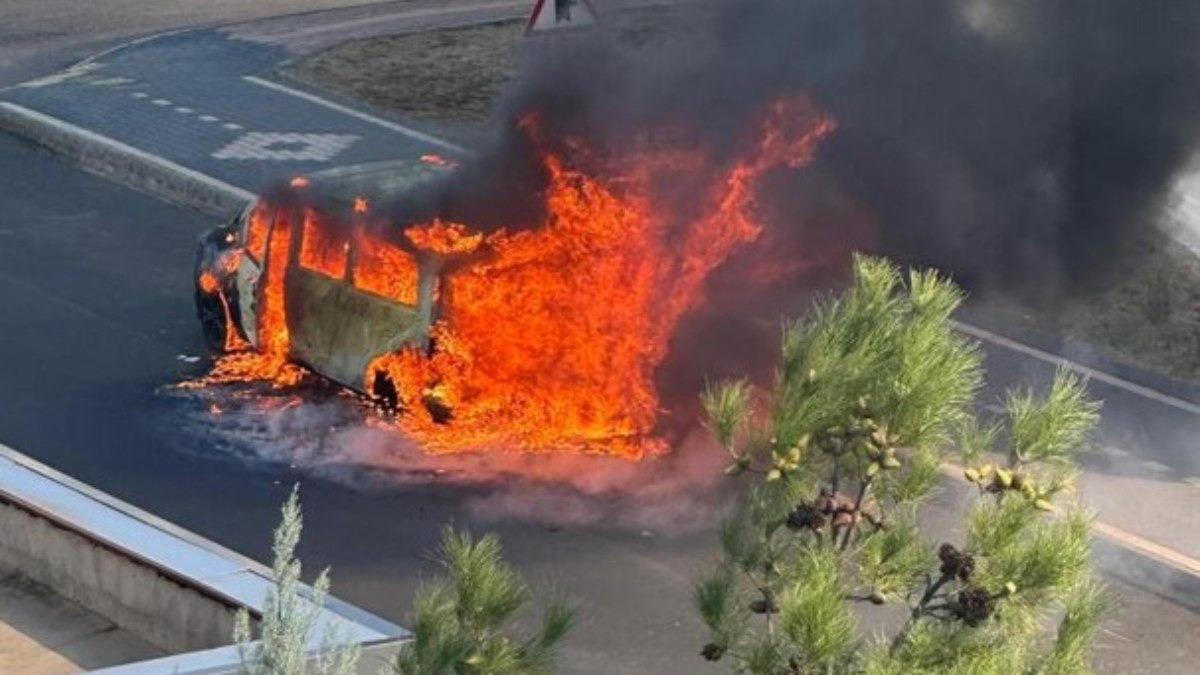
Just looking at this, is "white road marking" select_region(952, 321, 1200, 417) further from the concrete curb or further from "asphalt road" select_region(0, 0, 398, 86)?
"asphalt road" select_region(0, 0, 398, 86)

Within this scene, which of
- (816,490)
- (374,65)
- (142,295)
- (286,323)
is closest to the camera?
(816,490)

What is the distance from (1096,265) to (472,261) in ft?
14.1

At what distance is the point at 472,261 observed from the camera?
1278 centimetres

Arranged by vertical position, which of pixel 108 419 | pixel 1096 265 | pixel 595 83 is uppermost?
pixel 595 83

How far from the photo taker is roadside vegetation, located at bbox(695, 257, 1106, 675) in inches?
201

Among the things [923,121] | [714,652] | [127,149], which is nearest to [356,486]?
[923,121]

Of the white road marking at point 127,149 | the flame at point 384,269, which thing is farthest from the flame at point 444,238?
the white road marking at point 127,149

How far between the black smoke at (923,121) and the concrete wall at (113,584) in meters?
3.59

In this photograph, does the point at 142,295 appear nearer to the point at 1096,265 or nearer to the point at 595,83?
the point at 595,83

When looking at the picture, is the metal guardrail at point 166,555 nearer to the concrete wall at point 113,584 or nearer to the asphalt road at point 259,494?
the concrete wall at point 113,584

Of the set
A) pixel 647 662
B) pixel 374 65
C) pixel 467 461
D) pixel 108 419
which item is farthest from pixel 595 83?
pixel 374 65

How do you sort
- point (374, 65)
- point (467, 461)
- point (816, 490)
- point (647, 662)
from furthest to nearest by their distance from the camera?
point (374, 65)
point (467, 461)
point (647, 662)
point (816, 490)

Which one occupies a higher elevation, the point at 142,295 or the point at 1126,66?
the point at 1126,66

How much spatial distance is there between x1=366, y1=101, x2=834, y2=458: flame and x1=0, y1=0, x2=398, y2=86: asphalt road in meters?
10.5
